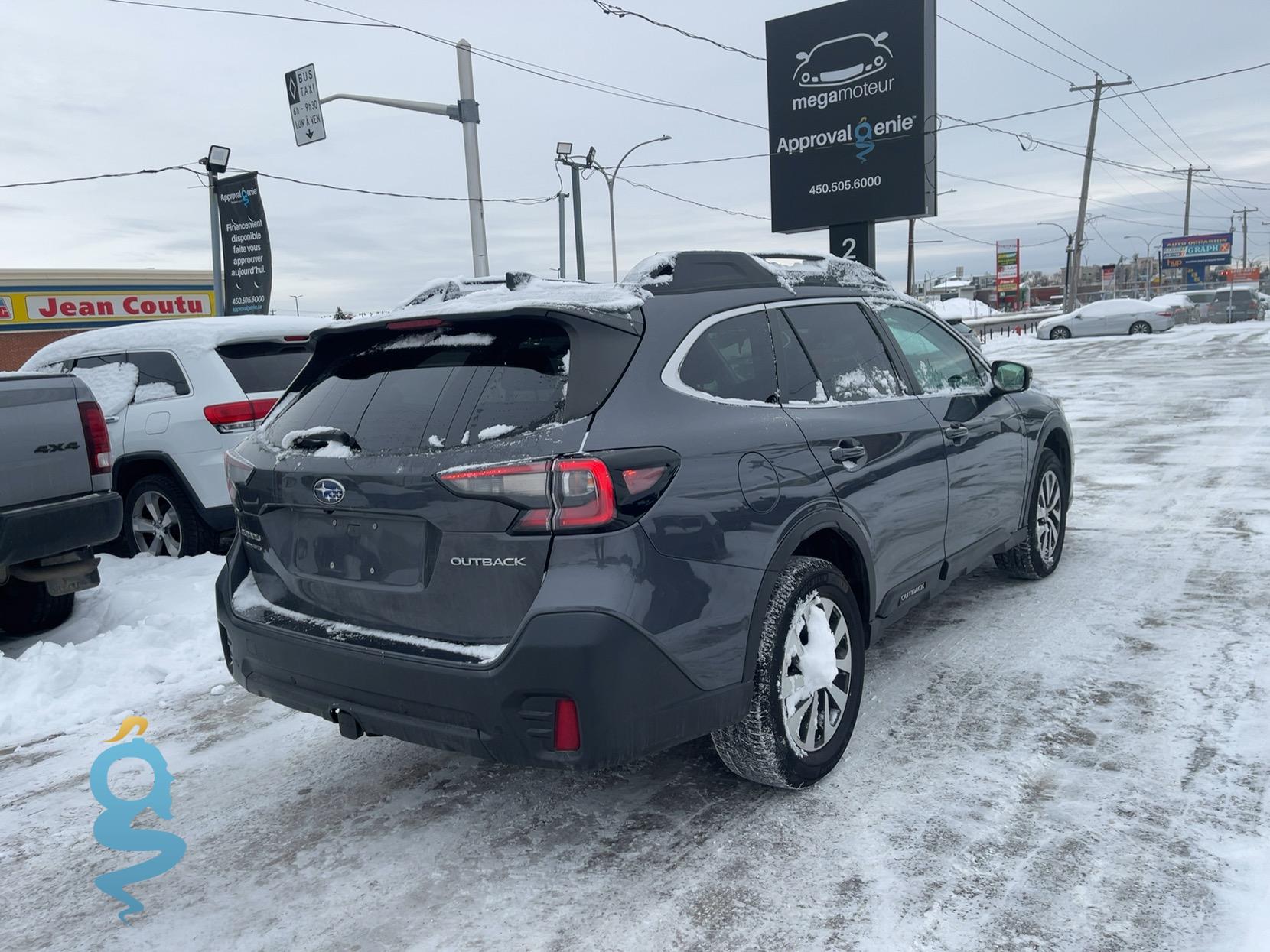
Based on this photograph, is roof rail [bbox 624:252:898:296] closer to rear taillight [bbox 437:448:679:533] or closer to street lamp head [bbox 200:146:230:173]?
rear taillight [bbox 437:448:679:533]

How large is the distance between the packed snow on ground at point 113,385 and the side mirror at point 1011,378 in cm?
574

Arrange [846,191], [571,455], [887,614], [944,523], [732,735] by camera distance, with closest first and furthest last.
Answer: [571,455] → [732,735] → [887,614] → [944,523] → [846,191]

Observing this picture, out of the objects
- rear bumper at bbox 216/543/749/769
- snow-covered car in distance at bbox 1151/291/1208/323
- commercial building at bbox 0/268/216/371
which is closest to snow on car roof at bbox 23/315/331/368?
rear bumper at bbox 216/543/749/769

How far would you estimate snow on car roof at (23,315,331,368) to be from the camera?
264 inches

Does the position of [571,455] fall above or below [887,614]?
above

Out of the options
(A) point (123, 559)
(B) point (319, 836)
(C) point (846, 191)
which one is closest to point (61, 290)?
(C) point (846, 191)

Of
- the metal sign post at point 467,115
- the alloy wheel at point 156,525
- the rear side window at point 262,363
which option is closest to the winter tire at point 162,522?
the alloy wheel at point 156,525

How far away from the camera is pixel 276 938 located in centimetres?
270

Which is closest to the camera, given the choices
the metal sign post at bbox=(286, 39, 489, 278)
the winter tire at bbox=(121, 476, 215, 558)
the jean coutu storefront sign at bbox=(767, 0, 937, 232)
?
the winter tire at bbox=(121, 476, 215, 558)

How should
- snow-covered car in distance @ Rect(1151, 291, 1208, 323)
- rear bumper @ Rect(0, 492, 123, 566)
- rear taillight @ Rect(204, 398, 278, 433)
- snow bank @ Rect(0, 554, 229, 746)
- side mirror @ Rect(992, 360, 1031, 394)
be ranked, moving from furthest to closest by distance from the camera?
snow-covered car in distance @ Rect(1151, 291, 1208, 323)
rear taillight @ Rect(204, 398, 278, 433)
side mirror @ Rect(992, 360, 1031, 394)
rear bumper @ Rect(0, 492, 123, 566)
snow bank @ Rect(0, 554, 229, 746)

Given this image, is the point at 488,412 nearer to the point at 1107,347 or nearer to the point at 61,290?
the point at 61,290

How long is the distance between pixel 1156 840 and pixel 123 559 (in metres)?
6.51

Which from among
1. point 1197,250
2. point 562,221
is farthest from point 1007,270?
point 562,221

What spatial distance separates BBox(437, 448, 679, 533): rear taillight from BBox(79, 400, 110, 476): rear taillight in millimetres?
3621
